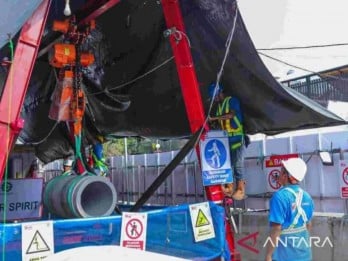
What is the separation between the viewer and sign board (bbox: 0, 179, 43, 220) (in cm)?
668

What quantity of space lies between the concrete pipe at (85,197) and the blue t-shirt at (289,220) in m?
1.79

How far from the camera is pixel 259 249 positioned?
7.26 meters

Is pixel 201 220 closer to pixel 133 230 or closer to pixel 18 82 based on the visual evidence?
pixel 133 230

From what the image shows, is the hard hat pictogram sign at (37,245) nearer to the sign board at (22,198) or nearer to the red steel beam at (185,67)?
the sign board at (22,198)

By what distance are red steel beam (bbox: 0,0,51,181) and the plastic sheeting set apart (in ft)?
2.72

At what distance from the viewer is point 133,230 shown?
4887mm

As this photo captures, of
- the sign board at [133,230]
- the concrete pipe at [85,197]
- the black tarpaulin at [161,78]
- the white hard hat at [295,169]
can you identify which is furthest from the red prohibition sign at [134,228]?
the black tarpaulin at [161,78]

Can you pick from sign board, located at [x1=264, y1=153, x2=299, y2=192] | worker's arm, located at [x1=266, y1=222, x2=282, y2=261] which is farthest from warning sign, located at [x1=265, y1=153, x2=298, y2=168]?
worker's arm, located at [x1=266, y1=222, x2=282, y2=261]

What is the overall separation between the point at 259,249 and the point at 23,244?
412cm

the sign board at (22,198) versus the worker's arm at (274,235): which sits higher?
the sign board at (22,198)

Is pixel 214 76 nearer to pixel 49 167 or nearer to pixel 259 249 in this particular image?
pixel 259 249

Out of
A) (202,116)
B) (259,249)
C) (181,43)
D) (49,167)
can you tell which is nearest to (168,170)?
(202,116)

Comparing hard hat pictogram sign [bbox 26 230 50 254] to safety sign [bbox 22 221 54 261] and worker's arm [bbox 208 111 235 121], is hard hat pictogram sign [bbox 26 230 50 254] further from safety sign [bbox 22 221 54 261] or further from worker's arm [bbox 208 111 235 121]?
worker's arm [bbox 208 111 235 121]

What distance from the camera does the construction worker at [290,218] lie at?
Answer: 4.70 m
